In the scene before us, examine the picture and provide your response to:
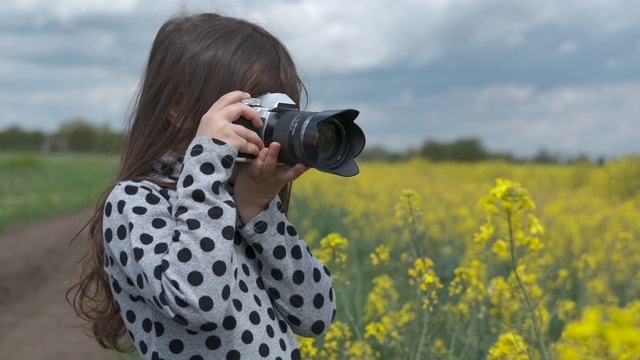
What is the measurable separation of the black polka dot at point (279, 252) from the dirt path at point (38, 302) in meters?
1.27

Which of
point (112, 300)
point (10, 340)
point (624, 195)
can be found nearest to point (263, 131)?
point (112, 300)

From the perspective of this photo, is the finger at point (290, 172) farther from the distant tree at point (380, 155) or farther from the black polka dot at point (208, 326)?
the distant tree at point (380, 155)

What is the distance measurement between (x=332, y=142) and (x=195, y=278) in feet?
1.35

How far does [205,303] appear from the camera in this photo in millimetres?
1461

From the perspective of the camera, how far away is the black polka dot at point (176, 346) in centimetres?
160

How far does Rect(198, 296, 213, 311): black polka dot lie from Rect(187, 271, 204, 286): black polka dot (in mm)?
28

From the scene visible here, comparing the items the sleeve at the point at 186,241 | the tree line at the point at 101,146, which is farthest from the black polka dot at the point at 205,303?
the tree line at the point at 101,146

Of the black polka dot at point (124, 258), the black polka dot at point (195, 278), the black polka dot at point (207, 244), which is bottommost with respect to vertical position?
the black polka dot at point (195, 278)

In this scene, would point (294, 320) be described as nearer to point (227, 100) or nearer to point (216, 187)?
point (216, 187)

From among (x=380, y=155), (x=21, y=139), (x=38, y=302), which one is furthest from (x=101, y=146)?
(x=38, y=302)

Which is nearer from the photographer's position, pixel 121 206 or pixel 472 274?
pixel 121 206

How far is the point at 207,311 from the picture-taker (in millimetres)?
1465

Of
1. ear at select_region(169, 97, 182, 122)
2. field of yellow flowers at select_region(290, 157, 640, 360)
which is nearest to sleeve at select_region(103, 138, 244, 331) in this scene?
ear at select_region(169, 97, 182, 122)

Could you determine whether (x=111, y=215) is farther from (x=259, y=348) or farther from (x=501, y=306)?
(x=501, y=306)
